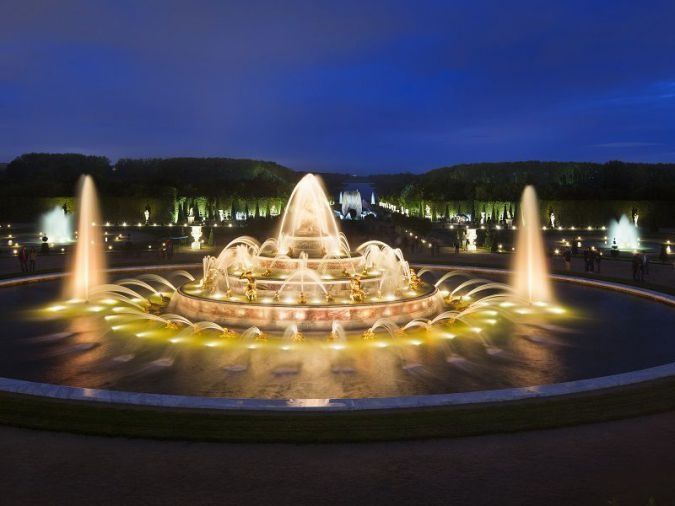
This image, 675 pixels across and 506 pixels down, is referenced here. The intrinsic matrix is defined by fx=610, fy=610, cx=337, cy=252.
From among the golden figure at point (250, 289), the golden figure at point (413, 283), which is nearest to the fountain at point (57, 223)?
the golden figure at point (250, 289)

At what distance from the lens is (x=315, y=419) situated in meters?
10.9

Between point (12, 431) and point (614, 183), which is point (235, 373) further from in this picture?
point (614, 183)

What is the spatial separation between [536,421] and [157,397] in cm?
720

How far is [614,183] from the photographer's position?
144 metres

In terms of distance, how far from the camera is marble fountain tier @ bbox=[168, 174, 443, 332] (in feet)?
66.0

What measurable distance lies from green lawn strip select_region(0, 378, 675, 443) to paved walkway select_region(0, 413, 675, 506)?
0.77 feet

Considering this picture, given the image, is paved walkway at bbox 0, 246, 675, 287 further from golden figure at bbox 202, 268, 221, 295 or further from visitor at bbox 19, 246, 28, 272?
golden figure at bbox 202, 268, 221, 295

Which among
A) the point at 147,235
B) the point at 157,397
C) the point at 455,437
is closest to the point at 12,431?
the point at 157,397

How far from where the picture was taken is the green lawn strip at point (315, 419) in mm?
10398

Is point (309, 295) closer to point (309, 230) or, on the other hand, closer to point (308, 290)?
point (308, 290)

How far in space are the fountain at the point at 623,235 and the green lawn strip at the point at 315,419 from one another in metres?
37.3

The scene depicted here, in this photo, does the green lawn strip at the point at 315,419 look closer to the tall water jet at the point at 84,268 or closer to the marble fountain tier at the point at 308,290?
the marble fountain tier at the point at 308,290

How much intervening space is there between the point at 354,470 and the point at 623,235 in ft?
214

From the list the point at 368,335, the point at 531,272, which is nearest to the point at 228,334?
the point at 368,335
